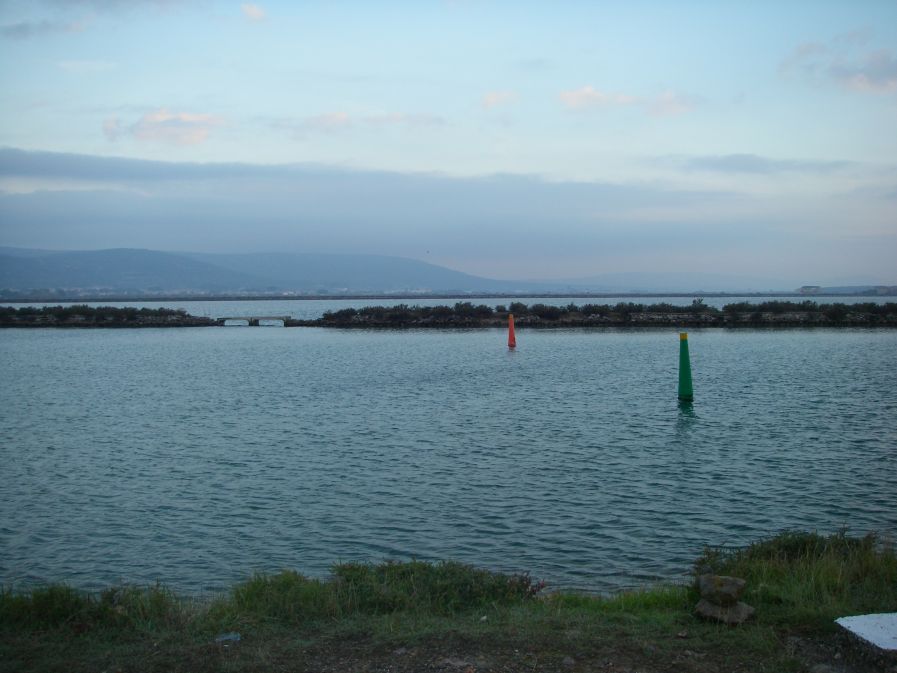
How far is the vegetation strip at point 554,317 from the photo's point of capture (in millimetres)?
60469

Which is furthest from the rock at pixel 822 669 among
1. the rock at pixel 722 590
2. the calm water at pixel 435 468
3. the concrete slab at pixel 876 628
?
the calm water at pixel 435 468

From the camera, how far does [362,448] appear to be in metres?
17.4

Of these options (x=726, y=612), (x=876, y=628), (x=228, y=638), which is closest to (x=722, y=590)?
(x=726, y=612)

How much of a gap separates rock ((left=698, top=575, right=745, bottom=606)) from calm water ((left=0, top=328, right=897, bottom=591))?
101 inches

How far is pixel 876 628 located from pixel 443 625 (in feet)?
10.8

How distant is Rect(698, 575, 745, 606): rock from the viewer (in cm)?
645

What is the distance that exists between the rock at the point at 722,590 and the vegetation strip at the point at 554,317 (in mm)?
57394

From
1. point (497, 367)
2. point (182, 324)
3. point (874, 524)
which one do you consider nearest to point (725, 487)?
point (874, 524)

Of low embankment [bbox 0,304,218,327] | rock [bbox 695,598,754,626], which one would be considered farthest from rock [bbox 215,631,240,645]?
low embankment [bbox 0,304,218,327]

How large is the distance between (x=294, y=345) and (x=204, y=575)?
42648mm

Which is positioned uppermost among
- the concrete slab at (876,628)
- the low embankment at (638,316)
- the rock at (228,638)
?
the low embankment at (638,316)

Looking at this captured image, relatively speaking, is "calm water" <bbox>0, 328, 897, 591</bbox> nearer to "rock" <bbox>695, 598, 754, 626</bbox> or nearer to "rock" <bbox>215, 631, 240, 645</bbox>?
"rock" <bbox>695, 598, 754, 626</bbox>

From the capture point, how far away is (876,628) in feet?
18.8

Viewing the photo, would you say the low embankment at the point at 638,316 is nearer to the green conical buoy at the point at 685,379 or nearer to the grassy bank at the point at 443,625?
the green conical buoy at the point at 685,379
